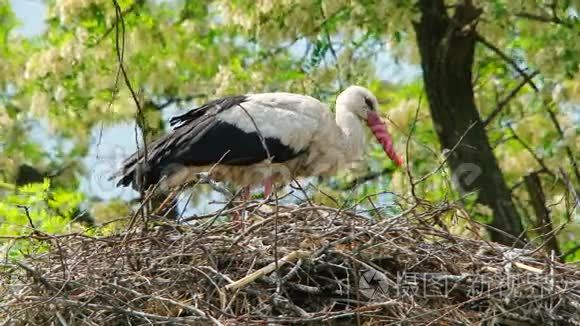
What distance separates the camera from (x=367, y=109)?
33.8 feet

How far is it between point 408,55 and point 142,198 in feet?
23.2

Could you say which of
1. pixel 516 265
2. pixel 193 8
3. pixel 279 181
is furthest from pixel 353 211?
pixel 193 8

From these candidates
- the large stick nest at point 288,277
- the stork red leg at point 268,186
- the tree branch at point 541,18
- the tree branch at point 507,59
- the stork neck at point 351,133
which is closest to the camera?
the large stick nest at point 288,277

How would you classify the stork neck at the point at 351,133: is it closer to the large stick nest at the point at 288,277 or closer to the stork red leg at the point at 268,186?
the stork red leg at the point at 268,186

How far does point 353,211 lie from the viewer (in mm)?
7121

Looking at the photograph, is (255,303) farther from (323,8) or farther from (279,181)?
(323,8)

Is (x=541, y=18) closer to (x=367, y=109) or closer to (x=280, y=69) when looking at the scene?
(x=367, y=109)

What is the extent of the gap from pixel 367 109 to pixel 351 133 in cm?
31

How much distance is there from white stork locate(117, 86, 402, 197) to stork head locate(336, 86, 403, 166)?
4 centimetres

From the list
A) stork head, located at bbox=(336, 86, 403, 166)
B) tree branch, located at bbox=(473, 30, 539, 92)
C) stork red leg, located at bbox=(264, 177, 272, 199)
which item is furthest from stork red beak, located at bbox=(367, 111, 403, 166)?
tree branch, located at bbox=(473, 30, 539, 92)

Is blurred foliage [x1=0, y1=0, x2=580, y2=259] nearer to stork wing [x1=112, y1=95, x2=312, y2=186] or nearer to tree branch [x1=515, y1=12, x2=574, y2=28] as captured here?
tree branch [x1=515, y1=12, x2=574, y2=28]

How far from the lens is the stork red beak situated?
1035 centimetres

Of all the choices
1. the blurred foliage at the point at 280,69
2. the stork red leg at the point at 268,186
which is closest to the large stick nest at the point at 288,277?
the stork red leg at the point at 268,186

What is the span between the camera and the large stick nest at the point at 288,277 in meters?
6.39
